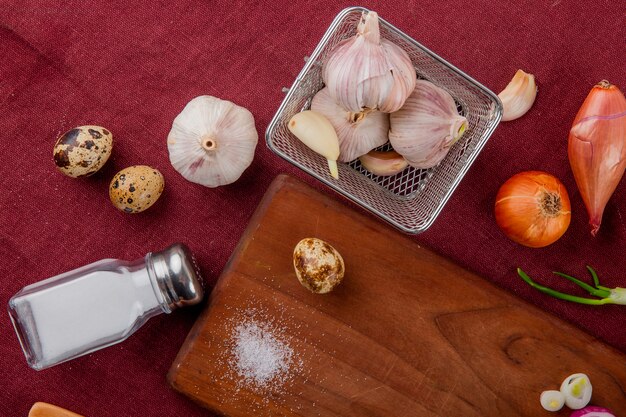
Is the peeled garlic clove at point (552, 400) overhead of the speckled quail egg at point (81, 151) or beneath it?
overhead

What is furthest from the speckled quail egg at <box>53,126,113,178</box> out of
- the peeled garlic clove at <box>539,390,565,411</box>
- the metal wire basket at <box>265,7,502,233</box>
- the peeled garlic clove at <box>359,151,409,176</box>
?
the peeled garlic clove at <box>539,390,565,411</box>

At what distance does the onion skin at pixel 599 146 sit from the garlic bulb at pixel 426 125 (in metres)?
0.22

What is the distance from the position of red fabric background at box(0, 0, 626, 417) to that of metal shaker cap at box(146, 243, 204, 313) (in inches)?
3.7

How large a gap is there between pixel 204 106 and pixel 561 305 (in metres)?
0.58

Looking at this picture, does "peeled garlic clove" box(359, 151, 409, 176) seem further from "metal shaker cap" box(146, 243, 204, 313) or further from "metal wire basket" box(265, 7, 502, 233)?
"metal shaker cap" box(146, 243, 204, 313)

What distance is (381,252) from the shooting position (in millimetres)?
820

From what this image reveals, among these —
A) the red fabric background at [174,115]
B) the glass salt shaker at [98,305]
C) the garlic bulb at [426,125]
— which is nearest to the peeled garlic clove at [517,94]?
the red fabric background at [174,115]

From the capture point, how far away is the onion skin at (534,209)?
0.81m

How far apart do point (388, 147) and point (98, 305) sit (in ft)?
1.41

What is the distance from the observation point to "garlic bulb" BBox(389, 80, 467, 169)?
722 mm

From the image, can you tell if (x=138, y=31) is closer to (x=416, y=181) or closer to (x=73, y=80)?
(x=73, y=80)

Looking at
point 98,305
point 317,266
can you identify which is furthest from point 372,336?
point 98,305

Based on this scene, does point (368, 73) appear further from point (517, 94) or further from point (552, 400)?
point (552, 400)

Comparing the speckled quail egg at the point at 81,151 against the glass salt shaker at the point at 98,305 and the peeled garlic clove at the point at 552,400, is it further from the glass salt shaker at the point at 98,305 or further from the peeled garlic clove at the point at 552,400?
the peeled garlic clove at the point at 552,400
